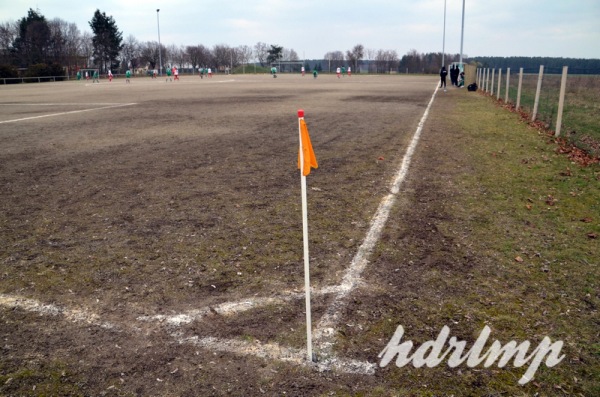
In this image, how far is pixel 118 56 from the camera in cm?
11475

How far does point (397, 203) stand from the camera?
22.2 feet

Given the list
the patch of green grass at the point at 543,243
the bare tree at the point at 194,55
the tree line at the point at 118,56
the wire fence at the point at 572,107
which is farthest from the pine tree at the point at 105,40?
the patch of green grass at the point at 543,243

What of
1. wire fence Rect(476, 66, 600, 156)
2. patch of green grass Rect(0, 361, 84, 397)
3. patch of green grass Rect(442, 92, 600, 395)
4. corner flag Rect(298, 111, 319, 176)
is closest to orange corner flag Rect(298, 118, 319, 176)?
corner flag Rect(298, 111, 319, 176)

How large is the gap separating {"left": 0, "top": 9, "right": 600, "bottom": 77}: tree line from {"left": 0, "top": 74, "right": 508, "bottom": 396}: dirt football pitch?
203ft

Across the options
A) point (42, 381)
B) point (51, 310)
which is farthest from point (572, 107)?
point (42, 381)

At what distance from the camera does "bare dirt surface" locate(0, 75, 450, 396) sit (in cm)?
318

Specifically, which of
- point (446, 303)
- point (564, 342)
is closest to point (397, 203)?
point (446, 303)

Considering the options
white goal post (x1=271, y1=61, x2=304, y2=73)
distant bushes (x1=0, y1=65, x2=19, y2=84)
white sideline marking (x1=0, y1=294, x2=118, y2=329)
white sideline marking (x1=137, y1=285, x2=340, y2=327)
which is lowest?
white sideline marking (x1=0, y1=294, x2=118, y2=329)

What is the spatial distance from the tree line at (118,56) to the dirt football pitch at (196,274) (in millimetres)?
61768

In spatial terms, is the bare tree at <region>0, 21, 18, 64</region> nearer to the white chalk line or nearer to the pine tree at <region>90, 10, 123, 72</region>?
the pine tree at <region>90, 10, 123, 72</region>

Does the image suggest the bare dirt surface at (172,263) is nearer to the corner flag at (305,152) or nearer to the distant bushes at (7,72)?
the corner flag at (305,152)

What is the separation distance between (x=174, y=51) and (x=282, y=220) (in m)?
146

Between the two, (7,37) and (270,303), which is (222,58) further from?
(270,303)

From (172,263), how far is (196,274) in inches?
16.1
